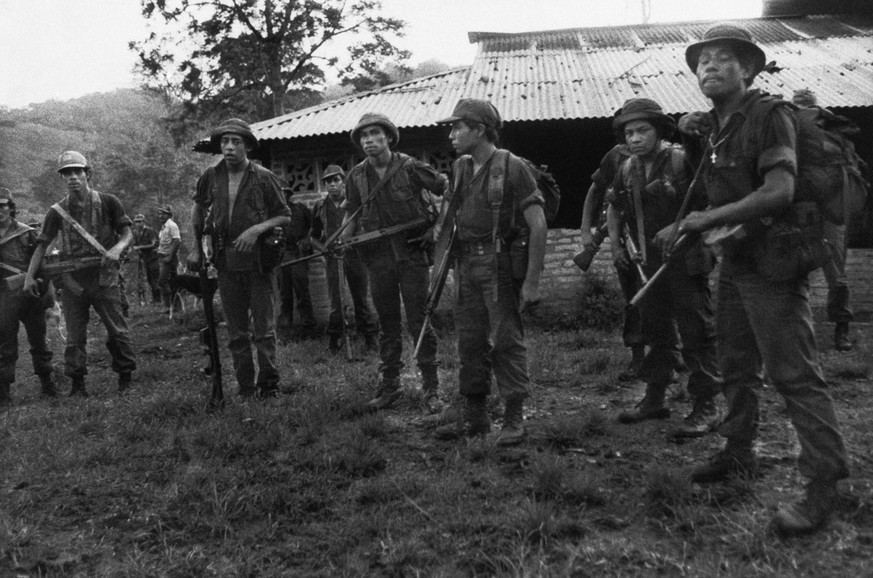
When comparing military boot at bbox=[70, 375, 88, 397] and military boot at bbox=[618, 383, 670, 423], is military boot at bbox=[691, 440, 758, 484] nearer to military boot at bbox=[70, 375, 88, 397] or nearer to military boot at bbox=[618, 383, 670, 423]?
military boot at bbox=[618, 383, 670, 423]

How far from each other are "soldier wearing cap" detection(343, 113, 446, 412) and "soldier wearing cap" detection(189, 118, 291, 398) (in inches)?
31.9

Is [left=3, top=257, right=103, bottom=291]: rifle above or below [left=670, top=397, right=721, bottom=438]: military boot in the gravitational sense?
above

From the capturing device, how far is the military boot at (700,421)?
4.26 m

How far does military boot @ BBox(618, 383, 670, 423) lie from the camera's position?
15.3 feet

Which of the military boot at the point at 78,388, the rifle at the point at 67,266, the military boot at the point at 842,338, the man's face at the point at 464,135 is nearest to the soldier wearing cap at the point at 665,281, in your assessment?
the man's face at the point at 464,135

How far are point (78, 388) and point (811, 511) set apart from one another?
6.27 metres

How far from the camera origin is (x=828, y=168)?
2.83 meters

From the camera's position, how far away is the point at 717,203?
3.19 meters

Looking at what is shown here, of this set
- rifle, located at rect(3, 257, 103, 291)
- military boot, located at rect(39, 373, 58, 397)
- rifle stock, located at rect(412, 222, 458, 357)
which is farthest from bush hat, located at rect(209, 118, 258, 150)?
military boot, located at rect(39, 373, 58, 397)

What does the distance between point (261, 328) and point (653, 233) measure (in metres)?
3.17

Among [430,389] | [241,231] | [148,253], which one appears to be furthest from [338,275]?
[148,253]

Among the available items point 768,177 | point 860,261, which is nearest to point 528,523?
point 768,177

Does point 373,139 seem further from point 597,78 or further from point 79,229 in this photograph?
point 597,78

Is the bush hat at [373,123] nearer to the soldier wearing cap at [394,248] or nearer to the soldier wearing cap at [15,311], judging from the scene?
the soldier wearing cap at [394,248]
